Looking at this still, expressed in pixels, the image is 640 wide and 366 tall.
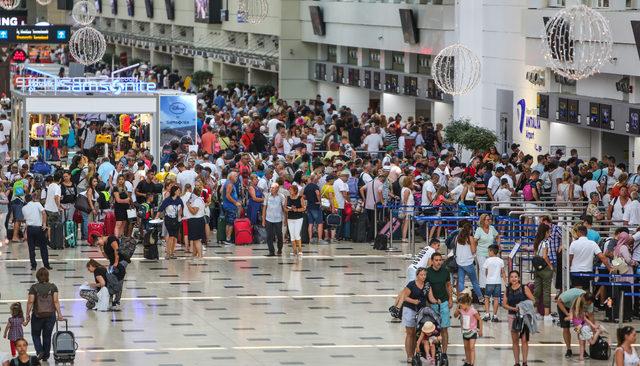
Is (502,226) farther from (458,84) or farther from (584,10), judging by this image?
(458,84)

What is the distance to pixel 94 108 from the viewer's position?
33938 mm

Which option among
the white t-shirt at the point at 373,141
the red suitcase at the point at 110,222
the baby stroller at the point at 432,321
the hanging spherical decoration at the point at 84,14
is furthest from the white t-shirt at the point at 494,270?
the hanging spherical decoration at the point at 84,14

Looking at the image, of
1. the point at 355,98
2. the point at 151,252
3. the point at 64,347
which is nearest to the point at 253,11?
the point at 355,98

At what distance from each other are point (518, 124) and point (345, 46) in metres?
15.4

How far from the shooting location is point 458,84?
124ft

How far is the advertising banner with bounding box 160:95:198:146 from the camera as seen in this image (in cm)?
3422

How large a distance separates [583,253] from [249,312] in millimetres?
4316

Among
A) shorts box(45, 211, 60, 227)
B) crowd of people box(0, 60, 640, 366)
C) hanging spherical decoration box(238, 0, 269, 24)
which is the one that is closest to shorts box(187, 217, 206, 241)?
crowd of people box(0, 60, 640, 366)

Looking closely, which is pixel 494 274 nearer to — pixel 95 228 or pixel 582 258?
pixel 582 258

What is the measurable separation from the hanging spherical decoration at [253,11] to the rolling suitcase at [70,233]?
21.8m

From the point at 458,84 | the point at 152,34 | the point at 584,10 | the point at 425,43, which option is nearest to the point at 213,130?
the point at 458,84

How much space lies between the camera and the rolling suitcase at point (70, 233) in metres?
27.6

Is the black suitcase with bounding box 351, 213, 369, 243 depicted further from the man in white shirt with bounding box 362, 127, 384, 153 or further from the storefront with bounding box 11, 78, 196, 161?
the man in white shirt with bounding box 362, 127, 384, 153

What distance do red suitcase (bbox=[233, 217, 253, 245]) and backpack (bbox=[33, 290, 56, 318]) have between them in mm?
9528
